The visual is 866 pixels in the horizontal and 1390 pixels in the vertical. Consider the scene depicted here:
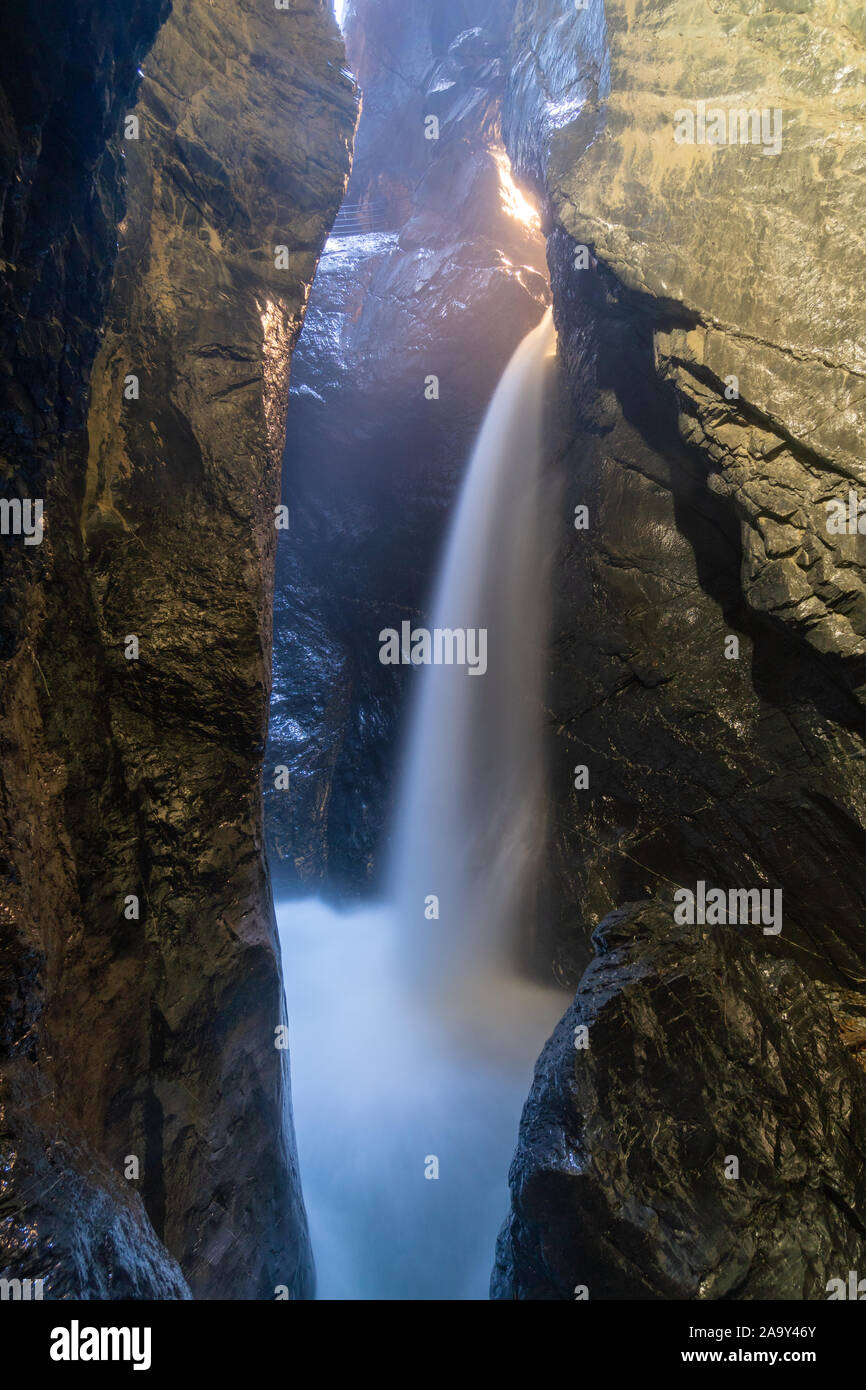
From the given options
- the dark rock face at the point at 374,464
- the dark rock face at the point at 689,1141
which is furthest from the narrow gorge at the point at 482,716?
the dark rock face at the point at 374,464

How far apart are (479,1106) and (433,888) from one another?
160 inches

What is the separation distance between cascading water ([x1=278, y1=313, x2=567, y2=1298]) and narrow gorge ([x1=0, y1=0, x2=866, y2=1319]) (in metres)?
0.06

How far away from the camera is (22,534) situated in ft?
10.2

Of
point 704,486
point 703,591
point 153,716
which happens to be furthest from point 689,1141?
point 704,486

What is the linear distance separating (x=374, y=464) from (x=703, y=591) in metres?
7.88

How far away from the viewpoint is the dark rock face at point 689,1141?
3609 millimetres

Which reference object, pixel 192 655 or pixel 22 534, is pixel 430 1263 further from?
pixel 22 534

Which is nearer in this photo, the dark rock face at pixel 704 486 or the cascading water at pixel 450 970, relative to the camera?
the dark rock face at pixel 704 486

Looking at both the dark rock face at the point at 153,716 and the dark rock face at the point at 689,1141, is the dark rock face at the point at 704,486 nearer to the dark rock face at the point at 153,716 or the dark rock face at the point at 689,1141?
the dark rock face at the point at 689,1141

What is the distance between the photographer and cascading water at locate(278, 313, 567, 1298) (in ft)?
19.1

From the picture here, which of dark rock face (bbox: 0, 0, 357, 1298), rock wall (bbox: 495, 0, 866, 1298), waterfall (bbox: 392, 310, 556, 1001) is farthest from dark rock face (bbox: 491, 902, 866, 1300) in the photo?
waterfall (bbox: 392, 310, 556, 1001)

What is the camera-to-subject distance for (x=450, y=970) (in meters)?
9.16

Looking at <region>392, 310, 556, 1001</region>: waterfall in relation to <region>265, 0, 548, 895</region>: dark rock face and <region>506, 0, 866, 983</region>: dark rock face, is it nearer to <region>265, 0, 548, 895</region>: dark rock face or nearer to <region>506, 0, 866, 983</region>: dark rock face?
<region>265, 0, 548, 895</region>: dark rock face

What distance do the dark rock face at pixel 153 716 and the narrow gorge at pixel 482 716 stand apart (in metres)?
0.03
